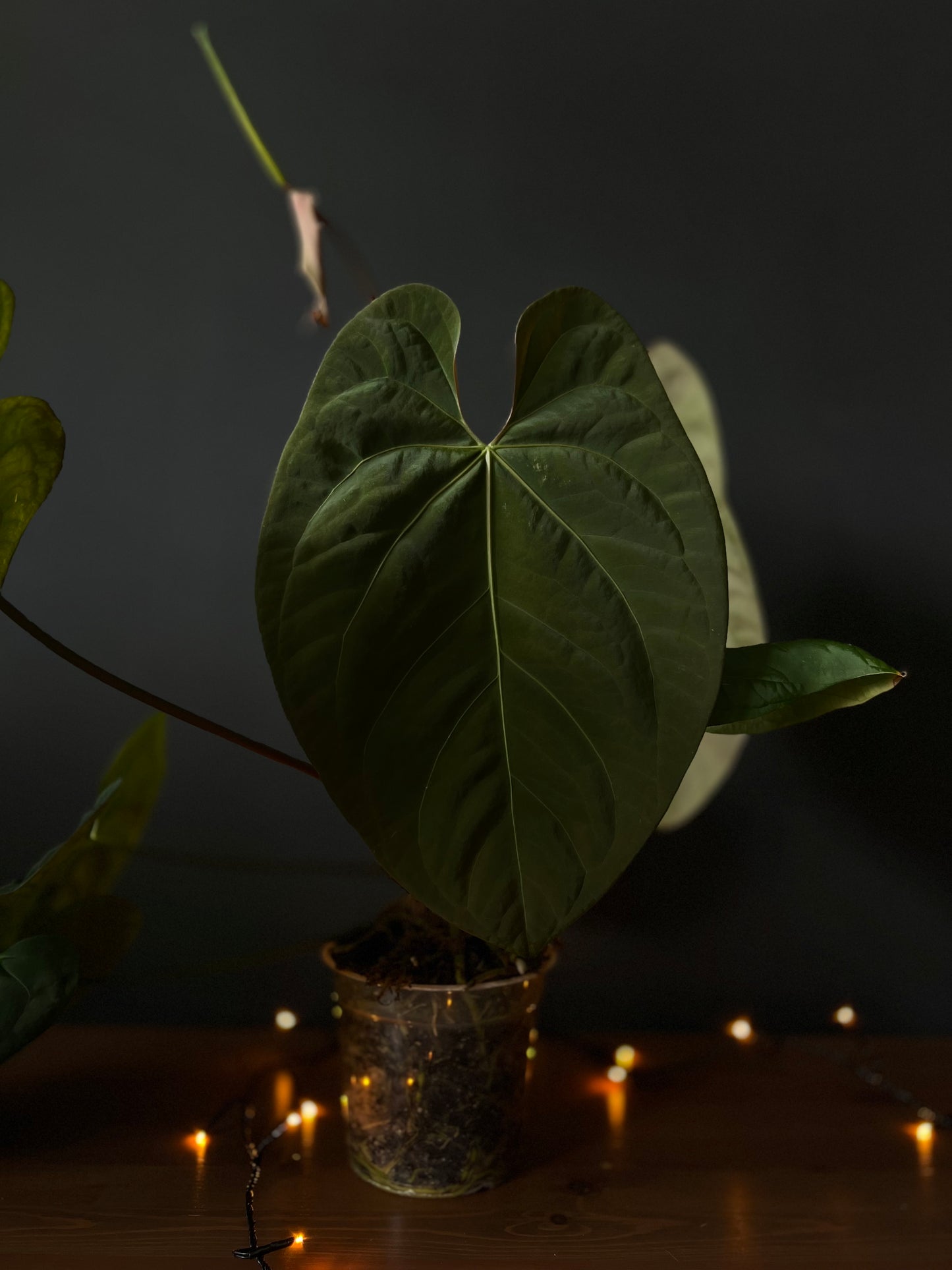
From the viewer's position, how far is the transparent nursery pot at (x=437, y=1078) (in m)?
0.76

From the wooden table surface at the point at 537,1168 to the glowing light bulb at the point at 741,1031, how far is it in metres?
0.02

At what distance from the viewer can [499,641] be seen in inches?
24.6

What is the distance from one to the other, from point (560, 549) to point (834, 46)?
82 cm

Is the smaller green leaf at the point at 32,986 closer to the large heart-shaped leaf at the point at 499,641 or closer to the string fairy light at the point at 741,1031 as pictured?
the large heart-shaped leaf at the point at 499,641

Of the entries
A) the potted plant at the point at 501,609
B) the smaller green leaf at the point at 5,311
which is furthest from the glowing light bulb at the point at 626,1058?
the smaller green leaf at the point at 5,311

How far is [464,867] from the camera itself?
62cm

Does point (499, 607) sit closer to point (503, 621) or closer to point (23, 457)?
point (503, 621)

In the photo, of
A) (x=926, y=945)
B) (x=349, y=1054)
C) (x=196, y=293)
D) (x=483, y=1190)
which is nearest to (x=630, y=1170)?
(x=483, y=1190)

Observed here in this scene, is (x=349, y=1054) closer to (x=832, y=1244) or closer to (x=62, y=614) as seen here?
(x=832, y=1244)

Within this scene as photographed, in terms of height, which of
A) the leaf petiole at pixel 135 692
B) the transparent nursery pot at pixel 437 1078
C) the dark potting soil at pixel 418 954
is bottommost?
the transparent nursery pot at pixel 437 1078

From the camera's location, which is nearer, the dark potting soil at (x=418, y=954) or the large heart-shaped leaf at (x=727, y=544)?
the dark potting soil at (x=418, y=954)

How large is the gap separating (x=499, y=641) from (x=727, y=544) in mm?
371

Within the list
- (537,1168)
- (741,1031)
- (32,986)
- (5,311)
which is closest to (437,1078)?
(537,1168)

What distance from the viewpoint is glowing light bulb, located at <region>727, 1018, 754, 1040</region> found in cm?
110
